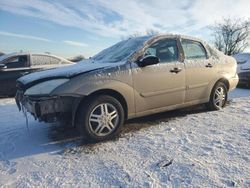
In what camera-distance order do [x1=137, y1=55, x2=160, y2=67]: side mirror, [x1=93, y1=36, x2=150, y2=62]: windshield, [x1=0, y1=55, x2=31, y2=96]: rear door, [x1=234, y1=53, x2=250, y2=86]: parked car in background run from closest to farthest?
[x1=137, y1=55, x2=160, y2=67]: side mirror < [x1=93, y1=36, x2=150, y2=62]: windshield < [x1=0, y1=55, x2=31, y2=96]: rear door < [x1=234, y1=53, x2=250, y2=86]: parked car in background

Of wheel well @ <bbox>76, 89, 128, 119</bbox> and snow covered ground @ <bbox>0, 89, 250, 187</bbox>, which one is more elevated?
→ wheel well @ <bbox>76, 89, 128, 119</bbox>

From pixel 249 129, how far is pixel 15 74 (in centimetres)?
659

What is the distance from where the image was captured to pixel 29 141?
13.8 ft

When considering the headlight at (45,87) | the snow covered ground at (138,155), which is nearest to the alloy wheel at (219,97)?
the snow covered ground at (138,155)

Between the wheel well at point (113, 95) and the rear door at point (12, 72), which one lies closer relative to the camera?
the wheel well at point (113, 95)

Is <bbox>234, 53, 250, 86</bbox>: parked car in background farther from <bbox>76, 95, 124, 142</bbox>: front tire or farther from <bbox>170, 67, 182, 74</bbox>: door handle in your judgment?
<bbox>76, 95, 124, 142</bbox>: front tire

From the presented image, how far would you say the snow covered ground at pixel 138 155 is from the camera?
2.90m

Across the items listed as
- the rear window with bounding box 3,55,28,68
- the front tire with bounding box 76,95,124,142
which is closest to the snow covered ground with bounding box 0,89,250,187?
the front tire with bounding box 76,95,124,142

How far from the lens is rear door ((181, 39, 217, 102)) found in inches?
203

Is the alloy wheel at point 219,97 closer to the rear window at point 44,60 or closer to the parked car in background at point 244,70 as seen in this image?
the parked car in background at point 244,70

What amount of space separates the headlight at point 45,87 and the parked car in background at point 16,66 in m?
4.14

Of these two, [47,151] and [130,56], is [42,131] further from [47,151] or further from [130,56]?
[130,56]

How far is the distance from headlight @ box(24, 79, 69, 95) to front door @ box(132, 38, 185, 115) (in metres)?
1.15

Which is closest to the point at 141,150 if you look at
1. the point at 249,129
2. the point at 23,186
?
the point at 23,186
